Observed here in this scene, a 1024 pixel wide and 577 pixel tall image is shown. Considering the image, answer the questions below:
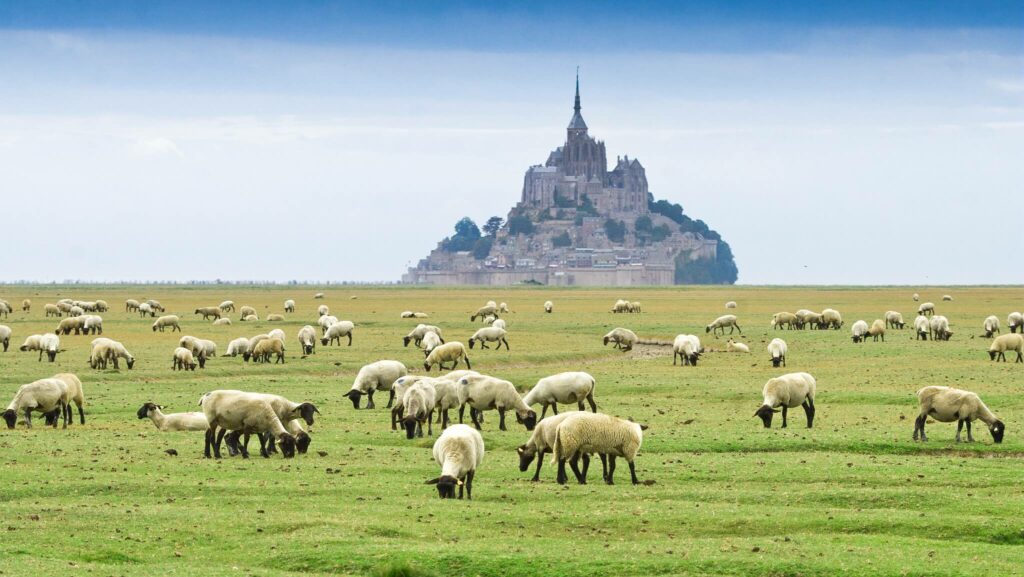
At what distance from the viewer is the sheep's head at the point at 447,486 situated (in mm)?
19141

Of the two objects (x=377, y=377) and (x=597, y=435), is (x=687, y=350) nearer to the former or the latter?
(x=377, y=377)

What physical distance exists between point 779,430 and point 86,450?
14.1 metres

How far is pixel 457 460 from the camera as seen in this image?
766 inches

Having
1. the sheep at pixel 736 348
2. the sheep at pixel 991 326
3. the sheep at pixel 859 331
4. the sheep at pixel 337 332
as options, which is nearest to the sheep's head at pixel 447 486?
the sheep at pixel 736 348

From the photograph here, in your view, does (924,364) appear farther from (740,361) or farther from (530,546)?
(530,546)

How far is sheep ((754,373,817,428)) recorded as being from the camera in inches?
1094

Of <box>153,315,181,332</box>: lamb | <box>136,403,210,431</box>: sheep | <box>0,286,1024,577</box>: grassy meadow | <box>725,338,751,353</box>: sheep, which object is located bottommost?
<box>0,286,1024,577</box>: grassy meadow

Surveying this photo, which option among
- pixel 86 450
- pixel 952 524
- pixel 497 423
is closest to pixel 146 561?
pixel 86 450

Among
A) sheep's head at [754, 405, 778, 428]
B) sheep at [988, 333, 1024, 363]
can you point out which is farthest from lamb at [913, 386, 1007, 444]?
sheep at [988, 333, 1024, 363]

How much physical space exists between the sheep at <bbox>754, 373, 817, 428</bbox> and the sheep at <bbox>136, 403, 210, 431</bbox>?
12.0 m

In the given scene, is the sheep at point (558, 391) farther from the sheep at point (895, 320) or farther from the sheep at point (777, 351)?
the sheep at point (895, 320)

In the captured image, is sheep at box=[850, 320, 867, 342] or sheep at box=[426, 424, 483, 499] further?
sheep at box=[850, 320, 867, 342]

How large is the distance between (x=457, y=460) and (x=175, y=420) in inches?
412

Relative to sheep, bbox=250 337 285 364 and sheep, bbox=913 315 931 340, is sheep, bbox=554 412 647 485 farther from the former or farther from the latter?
sheep, bbox=913 315 931 340
